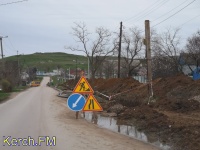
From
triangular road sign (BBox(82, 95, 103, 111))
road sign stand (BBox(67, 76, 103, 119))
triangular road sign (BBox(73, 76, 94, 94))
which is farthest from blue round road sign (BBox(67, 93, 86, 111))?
triangular road sign (BBox(73, 76, 94, 94))

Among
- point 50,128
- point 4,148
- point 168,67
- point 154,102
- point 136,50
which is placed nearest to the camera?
point 4,148

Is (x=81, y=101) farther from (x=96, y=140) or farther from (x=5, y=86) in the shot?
(x=5, y=86)

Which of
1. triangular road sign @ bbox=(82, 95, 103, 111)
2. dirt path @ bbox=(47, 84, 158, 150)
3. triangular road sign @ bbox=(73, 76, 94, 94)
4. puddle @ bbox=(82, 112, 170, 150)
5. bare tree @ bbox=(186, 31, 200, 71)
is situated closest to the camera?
dirt path @ bbox=(47, 84, 158, 150)

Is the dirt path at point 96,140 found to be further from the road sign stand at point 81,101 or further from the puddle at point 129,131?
the road sign stand at point 81,101

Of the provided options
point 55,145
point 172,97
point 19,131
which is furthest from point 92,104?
point 172,97

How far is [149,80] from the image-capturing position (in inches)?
887

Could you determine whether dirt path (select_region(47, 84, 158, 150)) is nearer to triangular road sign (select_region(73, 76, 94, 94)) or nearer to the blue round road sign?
the blue round road sign

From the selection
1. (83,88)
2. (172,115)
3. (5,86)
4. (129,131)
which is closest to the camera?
(129,131)

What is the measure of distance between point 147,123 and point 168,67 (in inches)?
1708

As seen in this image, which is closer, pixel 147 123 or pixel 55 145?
pixel 55 145

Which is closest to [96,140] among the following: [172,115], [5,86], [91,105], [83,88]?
[91,105]

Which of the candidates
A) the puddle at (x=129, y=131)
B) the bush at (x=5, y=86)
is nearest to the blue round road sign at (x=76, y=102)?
the puddle at (x=129, y=131)

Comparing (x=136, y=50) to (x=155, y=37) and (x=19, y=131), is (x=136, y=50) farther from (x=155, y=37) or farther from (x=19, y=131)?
(x=19, y=131)

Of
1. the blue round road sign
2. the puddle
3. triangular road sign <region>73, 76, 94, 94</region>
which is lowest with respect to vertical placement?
the puddle
